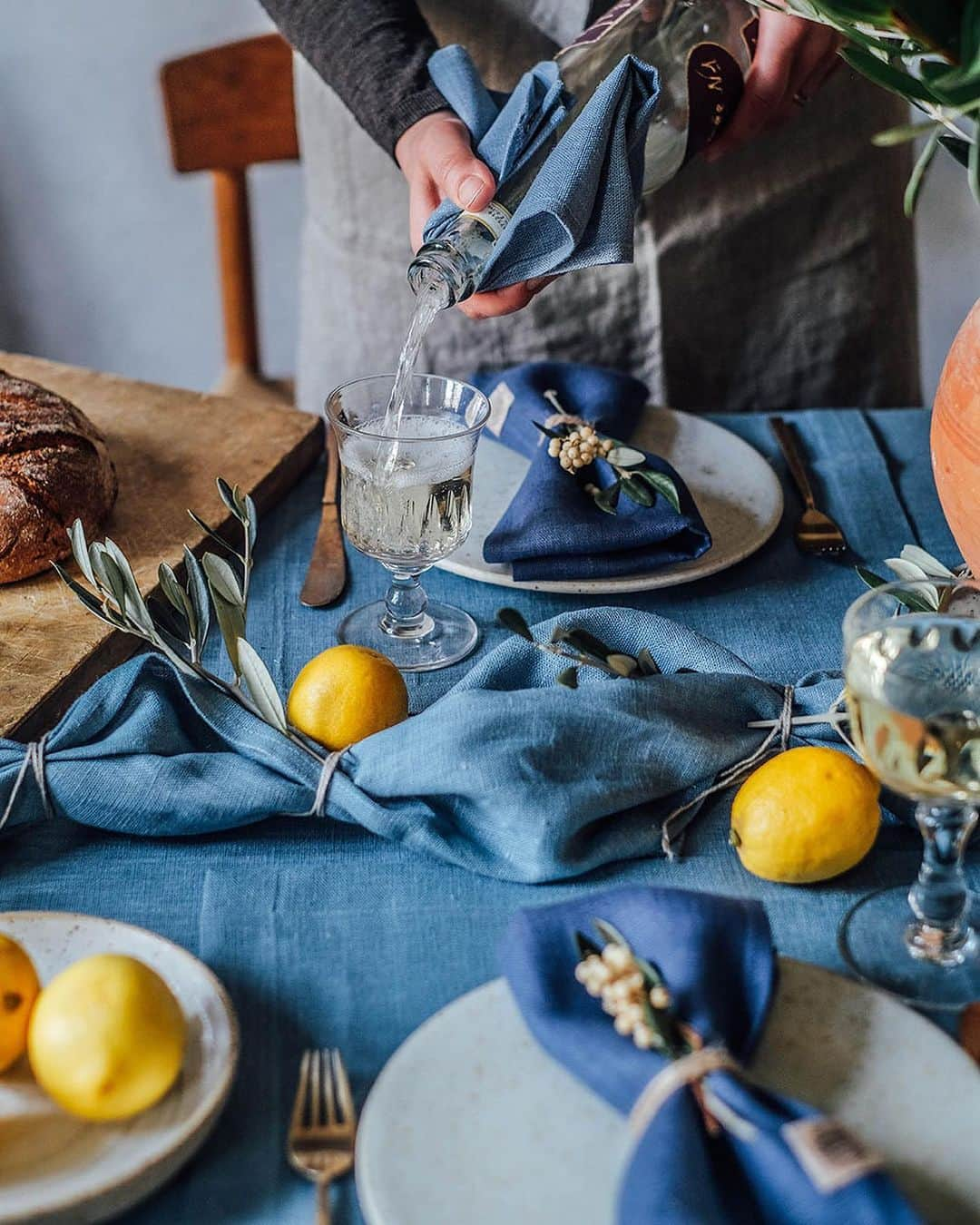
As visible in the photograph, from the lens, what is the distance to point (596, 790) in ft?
2.58

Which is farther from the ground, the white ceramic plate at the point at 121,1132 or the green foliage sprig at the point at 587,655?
the white ceramic plate at the point at 121,1132

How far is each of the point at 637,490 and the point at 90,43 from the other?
6.13 feet

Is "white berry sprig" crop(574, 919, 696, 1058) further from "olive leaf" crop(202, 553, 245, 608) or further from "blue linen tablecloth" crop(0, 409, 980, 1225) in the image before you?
"olive leaf" crop(202, 553, 245, 608)

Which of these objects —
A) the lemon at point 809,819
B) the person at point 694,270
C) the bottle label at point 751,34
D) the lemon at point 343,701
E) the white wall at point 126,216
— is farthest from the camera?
the white wall at point 126,216

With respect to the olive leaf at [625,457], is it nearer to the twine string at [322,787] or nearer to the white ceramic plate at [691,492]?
the white ceramic plate at [691,492]

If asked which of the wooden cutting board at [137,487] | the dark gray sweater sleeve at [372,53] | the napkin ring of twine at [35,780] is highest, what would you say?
the dark gray sweater sleeve at [372,53]

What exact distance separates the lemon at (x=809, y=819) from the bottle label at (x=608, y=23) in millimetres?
669

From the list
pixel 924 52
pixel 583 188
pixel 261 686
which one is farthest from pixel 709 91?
pixel 261 686

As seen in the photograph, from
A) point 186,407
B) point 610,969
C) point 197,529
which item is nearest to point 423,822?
point 610,969

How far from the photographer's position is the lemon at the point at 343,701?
847mm

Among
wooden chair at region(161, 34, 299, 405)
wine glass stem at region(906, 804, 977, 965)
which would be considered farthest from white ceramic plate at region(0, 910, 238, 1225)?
wooden chair at region(161, 34, 299, 405)

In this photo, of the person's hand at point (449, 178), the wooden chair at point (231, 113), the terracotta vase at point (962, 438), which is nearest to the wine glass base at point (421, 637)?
the person's hand at point (449, 178)

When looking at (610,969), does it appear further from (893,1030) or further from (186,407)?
(186,407)

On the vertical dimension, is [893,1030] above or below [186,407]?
above
